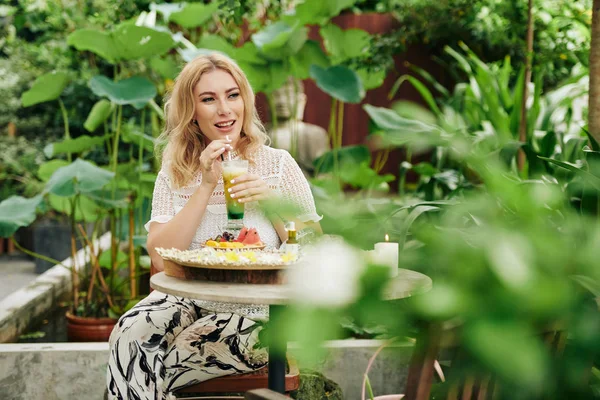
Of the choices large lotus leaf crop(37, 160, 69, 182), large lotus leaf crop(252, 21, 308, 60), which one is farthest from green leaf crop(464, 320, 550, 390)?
large lotus leaf crop(37, 160, 69, 182)

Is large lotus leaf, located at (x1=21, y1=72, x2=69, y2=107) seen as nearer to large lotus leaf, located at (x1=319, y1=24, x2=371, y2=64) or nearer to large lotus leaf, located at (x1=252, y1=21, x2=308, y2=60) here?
large lotus leaf, located at (x1=252, y1=21, x2=308, y2=60)

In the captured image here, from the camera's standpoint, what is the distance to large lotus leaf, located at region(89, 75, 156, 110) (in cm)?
331

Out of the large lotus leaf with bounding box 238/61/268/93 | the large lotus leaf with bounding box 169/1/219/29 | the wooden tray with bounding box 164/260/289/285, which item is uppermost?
the large lotus leaf with bounding box 169/1/219/29

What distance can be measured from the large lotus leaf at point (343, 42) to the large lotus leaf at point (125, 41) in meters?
0.89

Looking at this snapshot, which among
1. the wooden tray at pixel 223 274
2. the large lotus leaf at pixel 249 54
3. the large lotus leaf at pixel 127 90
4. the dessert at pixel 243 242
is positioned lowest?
the wooden tray at pixel 223 274

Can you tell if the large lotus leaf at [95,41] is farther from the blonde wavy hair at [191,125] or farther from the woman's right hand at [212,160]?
the woman's right hand at [212,160]

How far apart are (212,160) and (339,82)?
1.96 metres

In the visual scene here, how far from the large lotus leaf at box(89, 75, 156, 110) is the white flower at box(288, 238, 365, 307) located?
3.13 m

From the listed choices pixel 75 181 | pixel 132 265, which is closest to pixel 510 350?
pixel 75 181

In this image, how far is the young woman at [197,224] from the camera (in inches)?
72.6

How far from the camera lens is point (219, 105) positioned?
2145 millimetres

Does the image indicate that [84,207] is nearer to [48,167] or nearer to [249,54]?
[48,167]

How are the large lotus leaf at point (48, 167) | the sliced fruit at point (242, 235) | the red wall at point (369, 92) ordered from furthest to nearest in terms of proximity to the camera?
the red wall at point (369, 92)
the large lotus leaf at point (48, 167)
the sliced fruit at point (242, 235)

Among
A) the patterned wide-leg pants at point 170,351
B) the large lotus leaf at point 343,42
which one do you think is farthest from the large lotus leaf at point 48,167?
the patterned wide-leg pants at point 170,351
